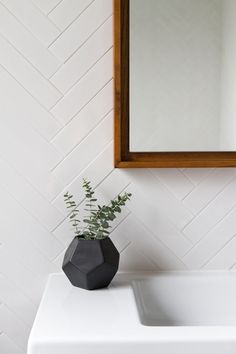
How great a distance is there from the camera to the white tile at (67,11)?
1317 mm

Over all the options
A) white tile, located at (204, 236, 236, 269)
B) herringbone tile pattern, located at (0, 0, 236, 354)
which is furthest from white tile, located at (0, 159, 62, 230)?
white tile, located at (204, 236, 236, 269)

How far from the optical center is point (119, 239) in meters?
1.38

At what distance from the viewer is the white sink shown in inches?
36.6

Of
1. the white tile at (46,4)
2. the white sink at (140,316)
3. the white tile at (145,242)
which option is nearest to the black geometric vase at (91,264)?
the white sink at (140,316)

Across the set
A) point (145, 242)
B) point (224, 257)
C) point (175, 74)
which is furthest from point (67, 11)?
point (224, 257)

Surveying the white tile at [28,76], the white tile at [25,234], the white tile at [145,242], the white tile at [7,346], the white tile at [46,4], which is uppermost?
the white tile at [46,4]

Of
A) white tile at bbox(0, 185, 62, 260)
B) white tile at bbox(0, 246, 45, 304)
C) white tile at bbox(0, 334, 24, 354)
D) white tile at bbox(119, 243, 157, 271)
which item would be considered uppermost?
white tile at bbox(119, 243, 157, 271)

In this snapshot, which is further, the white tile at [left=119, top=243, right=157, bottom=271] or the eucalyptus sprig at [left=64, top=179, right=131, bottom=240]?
the white tile at [left=119, top=243, right=157, bottom=271]

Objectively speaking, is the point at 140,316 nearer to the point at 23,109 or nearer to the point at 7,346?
the point at 7,346

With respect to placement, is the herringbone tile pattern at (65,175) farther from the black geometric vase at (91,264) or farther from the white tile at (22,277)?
the black geometric vase at (91,264)

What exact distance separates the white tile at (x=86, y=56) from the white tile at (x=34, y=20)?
0.08 m

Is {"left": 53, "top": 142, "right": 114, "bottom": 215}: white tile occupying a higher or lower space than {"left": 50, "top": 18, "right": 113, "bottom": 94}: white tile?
lower

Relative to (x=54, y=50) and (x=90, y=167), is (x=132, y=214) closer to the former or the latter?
(x=90, y=167)

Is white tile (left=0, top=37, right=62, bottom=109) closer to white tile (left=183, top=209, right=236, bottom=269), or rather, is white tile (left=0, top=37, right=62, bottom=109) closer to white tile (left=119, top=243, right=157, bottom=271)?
white tile (left=119, top=243, right=157, bottom=271)
